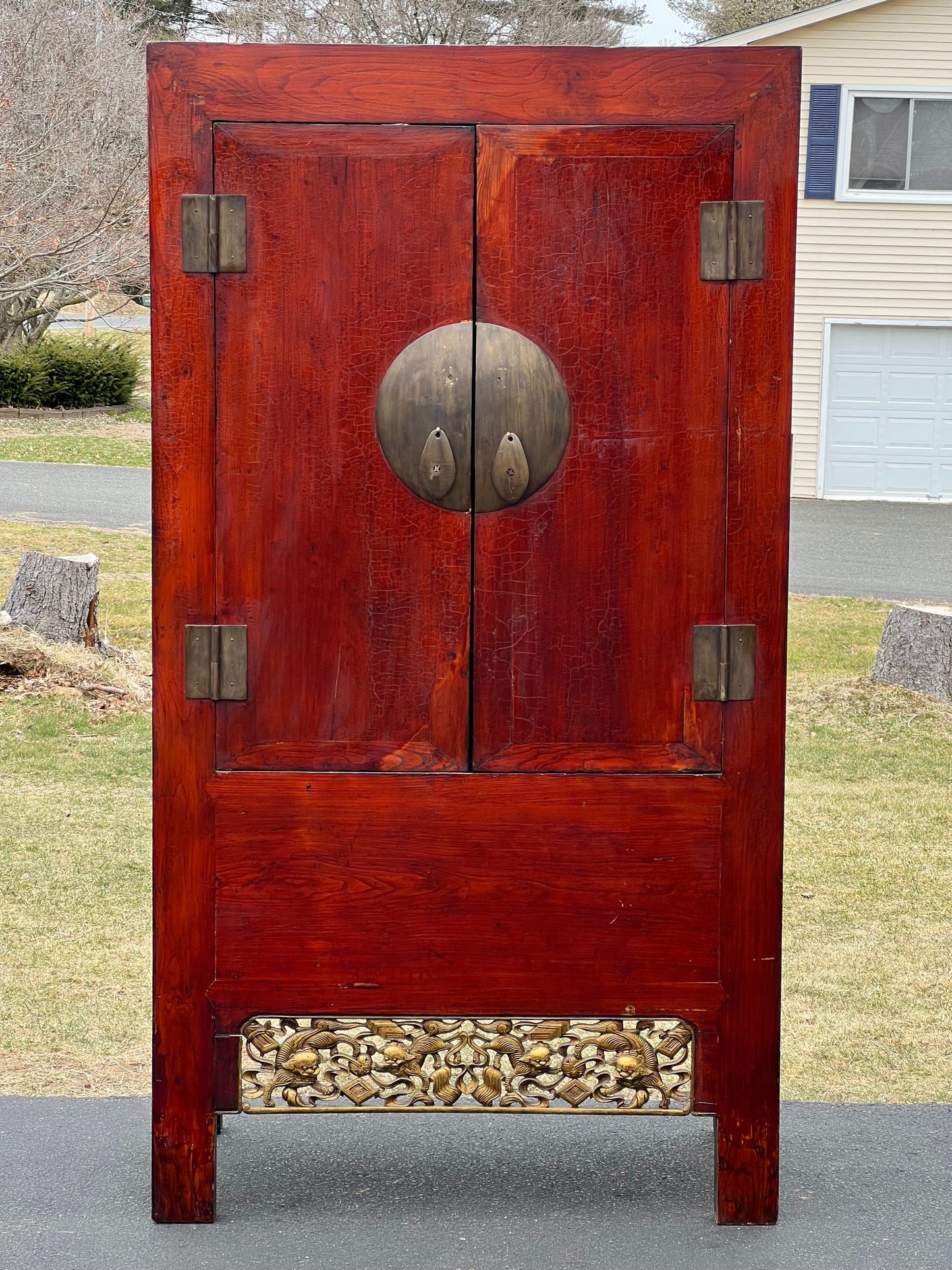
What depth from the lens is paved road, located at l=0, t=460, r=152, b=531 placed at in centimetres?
1184

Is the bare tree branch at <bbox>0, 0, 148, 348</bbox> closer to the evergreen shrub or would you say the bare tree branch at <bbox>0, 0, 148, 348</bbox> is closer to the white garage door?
the evergreen shrub

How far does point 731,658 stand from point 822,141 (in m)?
13.4

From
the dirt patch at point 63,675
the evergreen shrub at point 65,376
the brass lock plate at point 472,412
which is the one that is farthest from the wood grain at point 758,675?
the evergreen shrub at point 65,376

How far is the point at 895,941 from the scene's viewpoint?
4328 mm

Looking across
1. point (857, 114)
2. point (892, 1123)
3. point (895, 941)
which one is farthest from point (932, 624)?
point (857, 114)

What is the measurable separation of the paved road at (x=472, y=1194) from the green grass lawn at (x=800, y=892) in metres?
0.41

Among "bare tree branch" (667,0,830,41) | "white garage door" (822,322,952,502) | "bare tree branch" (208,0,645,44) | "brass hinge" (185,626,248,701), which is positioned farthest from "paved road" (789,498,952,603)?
"bare tree branch" (667,0,830,41)

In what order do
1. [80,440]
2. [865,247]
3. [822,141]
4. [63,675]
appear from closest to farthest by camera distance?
[63,675] → [822,141] → [865,247] → [80,440]

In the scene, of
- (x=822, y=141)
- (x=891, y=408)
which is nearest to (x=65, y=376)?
(x=822, y=141)

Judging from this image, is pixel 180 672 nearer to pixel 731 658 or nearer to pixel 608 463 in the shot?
pixel 608 463

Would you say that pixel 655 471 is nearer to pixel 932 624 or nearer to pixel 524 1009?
pixel 524 1009

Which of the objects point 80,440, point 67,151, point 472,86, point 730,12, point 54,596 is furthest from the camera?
point 730,12

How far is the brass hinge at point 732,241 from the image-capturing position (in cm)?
241

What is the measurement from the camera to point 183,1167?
8.25 ft
